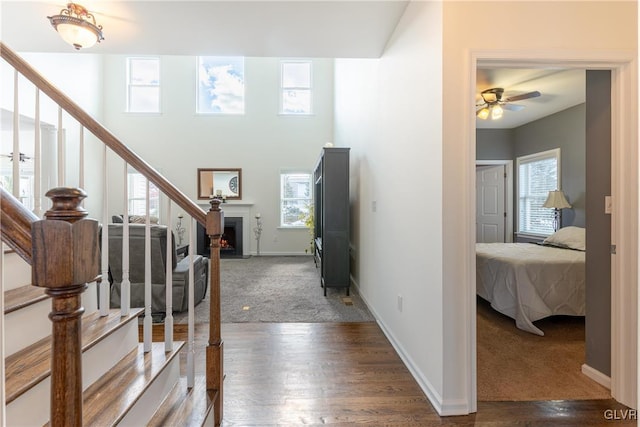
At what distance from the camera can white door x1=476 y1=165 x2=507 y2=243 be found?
600 centimetres

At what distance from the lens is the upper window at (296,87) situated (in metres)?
7.61

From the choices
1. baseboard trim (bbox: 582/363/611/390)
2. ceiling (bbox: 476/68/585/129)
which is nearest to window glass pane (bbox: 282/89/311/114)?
ceiling (bbox: 476/68/585/129)

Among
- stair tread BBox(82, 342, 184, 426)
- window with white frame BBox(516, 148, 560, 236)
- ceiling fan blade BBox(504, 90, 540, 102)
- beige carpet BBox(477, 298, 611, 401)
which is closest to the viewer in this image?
stair tread BBox(82, 342, 184, 426)

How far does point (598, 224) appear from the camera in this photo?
205 centimetres

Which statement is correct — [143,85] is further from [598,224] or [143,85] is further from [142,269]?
[598,224]

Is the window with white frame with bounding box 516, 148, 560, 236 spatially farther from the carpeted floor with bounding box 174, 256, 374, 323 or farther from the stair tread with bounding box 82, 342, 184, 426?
the stair tread with bounding box 82, 342, 184, 426

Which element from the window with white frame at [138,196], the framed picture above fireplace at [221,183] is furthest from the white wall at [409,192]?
the window with white frame at [138,196]

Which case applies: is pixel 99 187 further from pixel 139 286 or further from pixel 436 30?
pixel 436 30

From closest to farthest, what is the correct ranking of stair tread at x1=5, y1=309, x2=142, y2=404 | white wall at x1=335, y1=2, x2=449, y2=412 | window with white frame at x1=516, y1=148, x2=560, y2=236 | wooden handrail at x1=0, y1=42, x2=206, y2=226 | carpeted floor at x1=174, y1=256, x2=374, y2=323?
stair tread at x1=5, y1=309, x2=142, y2=404, wooden handrail at x1=0, y1=42, x2=206, y2=226, white wall at x1=335, y1=2, x2=449, y2=412, carpeted floor at x1=174, y1=256, x2=374, y2=323, window with white frame at x1=516, y1=148, x2=560, y2=236

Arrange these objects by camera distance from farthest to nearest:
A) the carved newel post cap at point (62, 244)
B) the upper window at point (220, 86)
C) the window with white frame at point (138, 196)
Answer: the upper window at point (220, 86), the window with white frame at point (138, 196), the carved newel post cap at point (62, 244)

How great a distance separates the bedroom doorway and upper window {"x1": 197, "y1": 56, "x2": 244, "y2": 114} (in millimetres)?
6754

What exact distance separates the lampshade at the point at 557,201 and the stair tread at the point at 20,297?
558cm

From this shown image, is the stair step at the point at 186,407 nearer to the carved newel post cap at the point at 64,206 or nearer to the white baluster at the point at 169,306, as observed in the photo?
the white baluster at the point at 169,306

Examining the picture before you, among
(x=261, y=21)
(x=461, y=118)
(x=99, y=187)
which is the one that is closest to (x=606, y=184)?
(x=461, y=118)
